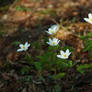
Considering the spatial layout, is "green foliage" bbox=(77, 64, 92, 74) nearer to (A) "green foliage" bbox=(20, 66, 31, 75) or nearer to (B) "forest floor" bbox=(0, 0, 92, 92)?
(B) "forest floor" bbox=(0, 0, 92, 92)

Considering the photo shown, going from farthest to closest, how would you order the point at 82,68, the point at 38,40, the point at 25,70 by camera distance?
the point at 38,40 → the point at 25,70 → the point at 82,68

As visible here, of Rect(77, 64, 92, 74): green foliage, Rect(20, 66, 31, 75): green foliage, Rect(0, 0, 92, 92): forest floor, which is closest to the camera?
Rect(77, 64, 92, 74): green foliage

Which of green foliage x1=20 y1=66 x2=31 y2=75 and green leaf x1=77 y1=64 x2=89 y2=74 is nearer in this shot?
green leaf x1=77 y1=64 x2=89 y2=74

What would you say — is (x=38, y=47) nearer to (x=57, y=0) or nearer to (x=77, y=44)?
(x=77, y=44)

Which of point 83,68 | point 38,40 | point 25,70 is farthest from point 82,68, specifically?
point 38,40

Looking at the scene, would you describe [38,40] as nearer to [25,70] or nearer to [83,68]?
[25,70]

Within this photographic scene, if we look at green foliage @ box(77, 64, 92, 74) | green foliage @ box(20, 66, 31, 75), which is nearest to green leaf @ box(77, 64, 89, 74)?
green foliage @ box(77, 64, 92, 74)

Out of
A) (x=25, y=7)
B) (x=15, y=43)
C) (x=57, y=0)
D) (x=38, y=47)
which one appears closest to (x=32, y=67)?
(x=38, y=47)

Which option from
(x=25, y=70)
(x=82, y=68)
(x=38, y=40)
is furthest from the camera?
(x=38, y=40)

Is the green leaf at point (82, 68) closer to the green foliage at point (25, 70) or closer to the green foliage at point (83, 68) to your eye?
the green foliage at point (83, 68)
